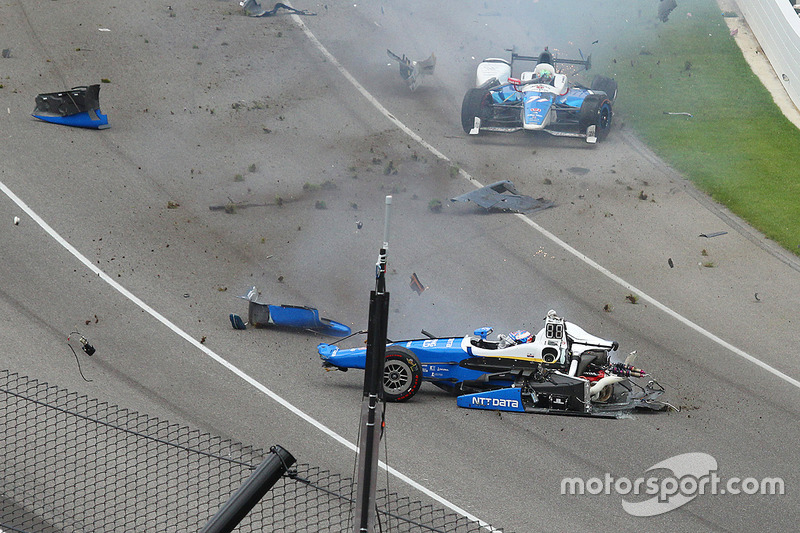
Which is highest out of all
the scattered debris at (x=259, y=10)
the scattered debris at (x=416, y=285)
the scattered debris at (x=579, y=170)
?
the scattered debris at (x=259, y=10)

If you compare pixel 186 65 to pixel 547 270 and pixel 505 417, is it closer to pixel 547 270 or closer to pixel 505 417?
pixel 547 270

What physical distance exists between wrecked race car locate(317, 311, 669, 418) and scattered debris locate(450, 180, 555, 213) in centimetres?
571

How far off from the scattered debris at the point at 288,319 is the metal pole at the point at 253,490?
715cm

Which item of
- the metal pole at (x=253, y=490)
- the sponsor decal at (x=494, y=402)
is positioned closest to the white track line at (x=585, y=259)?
the sponsor decal at (x=494, y=402)

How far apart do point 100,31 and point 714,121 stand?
16.1m

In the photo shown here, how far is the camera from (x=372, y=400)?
499 cm

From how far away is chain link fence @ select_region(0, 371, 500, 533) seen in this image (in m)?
7.74

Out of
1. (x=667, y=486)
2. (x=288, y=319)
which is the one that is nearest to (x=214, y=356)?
(x=288, y=319)

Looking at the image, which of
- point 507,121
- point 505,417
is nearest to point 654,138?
point 507,121

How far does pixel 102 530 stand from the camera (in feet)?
25.2

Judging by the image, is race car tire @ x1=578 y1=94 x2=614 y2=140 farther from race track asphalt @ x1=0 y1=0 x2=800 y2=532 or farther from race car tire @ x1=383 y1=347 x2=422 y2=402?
race car tire @ x1=383 y1=347 x2=422 y2=402

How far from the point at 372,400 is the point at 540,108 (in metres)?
14.6

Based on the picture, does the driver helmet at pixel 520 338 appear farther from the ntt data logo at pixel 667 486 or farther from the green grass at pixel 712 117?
the green grass at pixel 712 117

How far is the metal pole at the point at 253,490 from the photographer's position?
4.78 m
